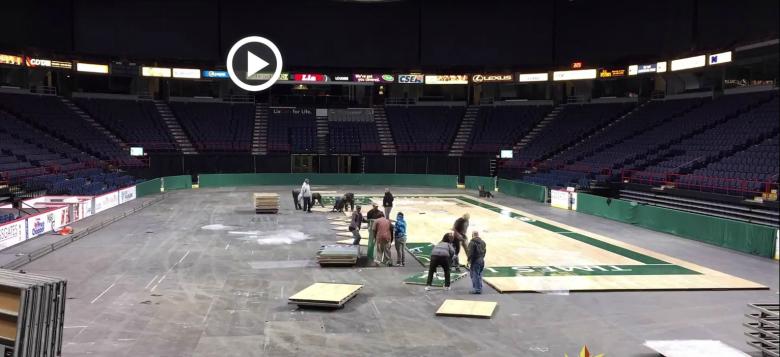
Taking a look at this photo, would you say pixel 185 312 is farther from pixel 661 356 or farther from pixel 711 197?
pixel 711 197

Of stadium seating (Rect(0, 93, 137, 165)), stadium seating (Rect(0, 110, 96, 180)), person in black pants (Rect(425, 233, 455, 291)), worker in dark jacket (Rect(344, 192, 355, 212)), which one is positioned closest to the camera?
person in black pants (Rect(425, 233, 455, 291))

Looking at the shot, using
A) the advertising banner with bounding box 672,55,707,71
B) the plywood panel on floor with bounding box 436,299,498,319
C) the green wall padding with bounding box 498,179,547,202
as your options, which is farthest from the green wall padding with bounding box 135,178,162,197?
the advertising banner with bounding box 672,55,707,71

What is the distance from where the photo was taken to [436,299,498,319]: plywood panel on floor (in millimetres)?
13406

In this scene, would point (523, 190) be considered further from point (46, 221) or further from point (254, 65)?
point (46, 221)

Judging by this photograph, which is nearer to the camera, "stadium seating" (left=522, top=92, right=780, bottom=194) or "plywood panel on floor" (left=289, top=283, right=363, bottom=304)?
"plywood panel on floor" (left=289, top=283, right=363, bottom=304)

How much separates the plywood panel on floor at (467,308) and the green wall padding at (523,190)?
27.0 meters

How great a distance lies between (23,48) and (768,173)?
51391mm

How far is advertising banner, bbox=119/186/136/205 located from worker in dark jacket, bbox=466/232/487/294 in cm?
2722

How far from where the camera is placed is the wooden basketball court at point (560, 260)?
55.0 feet

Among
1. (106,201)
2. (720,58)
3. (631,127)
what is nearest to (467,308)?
(106,201)

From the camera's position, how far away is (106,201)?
32938mm

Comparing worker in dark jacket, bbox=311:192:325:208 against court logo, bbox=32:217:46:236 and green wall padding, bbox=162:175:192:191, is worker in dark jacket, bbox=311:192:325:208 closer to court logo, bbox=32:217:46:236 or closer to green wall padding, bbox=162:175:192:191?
court logo, bbox=32:217:46:236

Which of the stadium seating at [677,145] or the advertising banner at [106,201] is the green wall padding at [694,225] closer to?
the stadium seating at [677,145]

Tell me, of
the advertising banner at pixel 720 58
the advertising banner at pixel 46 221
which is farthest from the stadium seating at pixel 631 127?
the advertising banner at pixel 46 221
